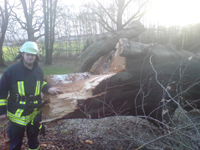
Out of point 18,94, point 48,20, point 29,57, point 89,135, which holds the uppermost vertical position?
point 48,20

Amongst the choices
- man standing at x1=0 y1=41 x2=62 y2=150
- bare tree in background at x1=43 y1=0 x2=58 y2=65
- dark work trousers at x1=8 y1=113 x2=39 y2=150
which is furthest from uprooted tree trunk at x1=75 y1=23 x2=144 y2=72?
bare tree in background at x1=43 y1=0 x2=58 y2=65

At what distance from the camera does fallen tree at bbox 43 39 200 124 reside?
226 cm

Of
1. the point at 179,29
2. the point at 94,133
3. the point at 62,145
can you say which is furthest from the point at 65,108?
the point at 179,29

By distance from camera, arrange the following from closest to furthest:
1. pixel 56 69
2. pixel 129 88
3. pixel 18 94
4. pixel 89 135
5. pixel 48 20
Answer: pixel 18 94
pixel 129 88
pixel 89 135
pixel 56 69
pixel 48 20

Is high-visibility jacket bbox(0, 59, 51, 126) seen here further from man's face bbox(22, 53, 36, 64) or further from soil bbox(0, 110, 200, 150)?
soil bbox(0, 110, 200, 150)

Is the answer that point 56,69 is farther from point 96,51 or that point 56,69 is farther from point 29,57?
point 29,57

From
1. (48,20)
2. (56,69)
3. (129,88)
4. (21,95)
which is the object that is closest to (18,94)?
(21,95)

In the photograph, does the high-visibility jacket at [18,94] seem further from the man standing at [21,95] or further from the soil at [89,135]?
the soil at [89,135]

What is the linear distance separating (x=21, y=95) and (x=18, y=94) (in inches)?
1.4

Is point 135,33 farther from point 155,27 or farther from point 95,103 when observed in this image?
point 155,27

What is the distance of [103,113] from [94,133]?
90cm

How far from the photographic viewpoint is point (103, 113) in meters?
2.46

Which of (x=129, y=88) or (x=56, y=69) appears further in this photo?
(x=56, y=69)

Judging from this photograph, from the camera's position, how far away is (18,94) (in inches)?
75.1
